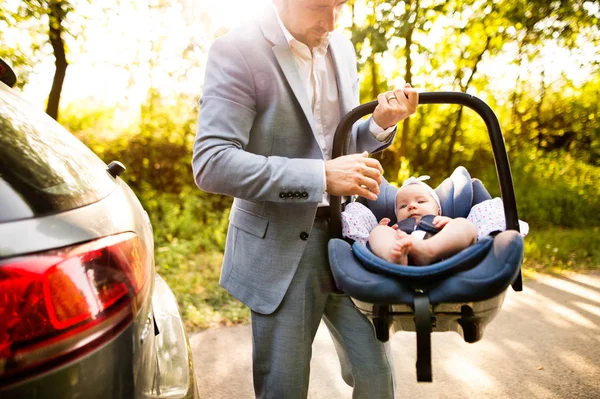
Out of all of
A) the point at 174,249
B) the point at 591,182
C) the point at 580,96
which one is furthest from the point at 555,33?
the point at 174,249

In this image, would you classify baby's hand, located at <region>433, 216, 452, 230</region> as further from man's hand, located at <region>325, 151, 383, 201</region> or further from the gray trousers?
A: the gray trousers

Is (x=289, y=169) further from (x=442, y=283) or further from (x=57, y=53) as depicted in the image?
(x=57, y=53)

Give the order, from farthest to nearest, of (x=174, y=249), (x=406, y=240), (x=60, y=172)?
(x=174, y=249) → (x=406, y=240) → (x=60, y=172)

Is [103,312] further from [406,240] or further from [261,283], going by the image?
[406,240]

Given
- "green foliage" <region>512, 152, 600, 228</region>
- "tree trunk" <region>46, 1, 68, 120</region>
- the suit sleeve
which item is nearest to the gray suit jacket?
the suit sleeve

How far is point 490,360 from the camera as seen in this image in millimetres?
3359

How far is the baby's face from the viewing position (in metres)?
1.81

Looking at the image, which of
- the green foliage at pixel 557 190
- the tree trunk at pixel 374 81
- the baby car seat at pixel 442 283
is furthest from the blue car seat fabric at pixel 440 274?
A: the green foliage at pixel 557 190

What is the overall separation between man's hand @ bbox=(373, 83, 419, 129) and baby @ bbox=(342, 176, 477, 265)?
0.34 metres

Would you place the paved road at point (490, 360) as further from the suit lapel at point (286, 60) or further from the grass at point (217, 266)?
the suit lapel at point (286, 60)

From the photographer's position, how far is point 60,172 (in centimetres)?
131

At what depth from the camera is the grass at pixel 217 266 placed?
14.0 feet

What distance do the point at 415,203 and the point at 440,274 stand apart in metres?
0.57

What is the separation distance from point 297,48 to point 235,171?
0.52m
